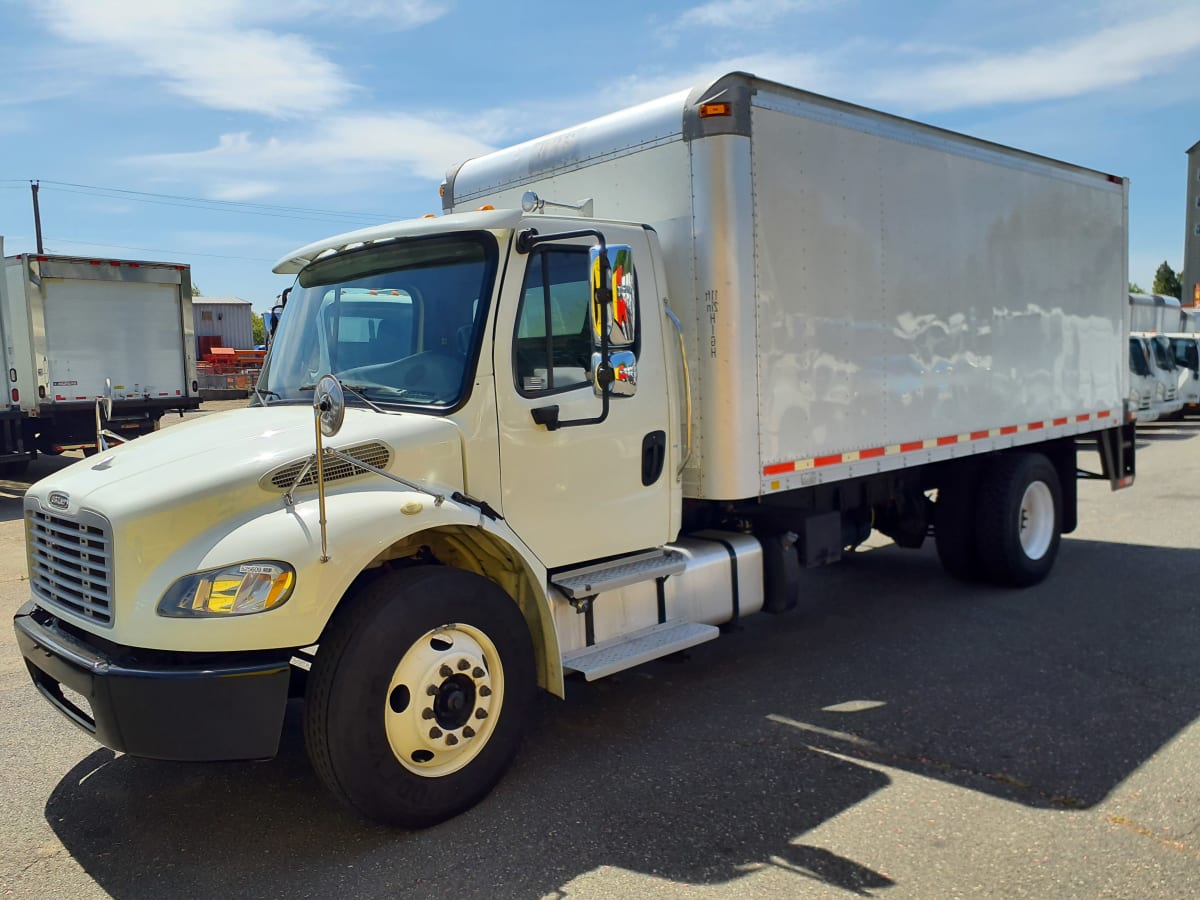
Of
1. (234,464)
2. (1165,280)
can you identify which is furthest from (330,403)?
(1165,280)

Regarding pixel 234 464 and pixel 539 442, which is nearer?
pixel 234 464

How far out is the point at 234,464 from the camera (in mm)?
3830

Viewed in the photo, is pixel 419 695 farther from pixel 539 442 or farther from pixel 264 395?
pixel 264 395

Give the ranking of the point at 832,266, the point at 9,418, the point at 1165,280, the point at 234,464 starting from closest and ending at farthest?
the point at 234,464, the point at 832,266, the point at 9,418, the point at 1165,280

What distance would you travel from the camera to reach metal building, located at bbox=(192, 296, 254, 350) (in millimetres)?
49312

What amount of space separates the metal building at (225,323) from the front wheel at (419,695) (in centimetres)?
4855

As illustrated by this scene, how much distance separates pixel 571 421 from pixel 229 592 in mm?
1732

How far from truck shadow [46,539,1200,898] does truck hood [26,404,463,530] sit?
1.33m

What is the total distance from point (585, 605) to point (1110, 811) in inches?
93.6

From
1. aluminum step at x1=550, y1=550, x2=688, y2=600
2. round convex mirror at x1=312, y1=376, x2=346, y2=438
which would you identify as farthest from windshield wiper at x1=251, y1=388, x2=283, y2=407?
aluminum step at x1=550, y1=550, x2=688, y2=600

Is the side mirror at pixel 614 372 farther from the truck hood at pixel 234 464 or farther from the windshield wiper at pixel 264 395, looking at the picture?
the windshield wiper at pixel 264 395

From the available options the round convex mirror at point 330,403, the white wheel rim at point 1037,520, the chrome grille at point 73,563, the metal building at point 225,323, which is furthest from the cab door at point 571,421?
the metal building at point 225,323

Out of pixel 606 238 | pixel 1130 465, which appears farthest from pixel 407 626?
pixel 1130 465

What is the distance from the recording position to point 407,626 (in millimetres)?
3812
